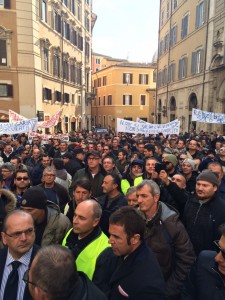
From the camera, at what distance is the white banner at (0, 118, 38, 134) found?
33.4 ft

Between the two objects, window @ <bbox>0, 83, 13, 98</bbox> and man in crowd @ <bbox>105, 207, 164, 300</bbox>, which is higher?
window @ <bbox>0, 83, 13, 98</bbox>

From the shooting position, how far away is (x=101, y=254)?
2.39m

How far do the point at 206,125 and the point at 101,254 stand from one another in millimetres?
21273

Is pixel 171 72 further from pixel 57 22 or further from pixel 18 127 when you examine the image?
pixel 18 127

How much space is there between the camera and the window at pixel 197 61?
76.6 ft

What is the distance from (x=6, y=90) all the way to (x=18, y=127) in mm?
11762

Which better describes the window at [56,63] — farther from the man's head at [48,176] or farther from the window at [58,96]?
the man's head at [48,176]

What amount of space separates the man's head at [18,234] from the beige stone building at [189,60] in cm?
1995

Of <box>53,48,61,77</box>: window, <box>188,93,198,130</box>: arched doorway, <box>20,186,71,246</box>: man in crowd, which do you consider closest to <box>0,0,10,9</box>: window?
<box>53,48,61,77</box>: window

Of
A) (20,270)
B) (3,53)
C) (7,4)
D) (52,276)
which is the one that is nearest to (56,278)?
(52,276)

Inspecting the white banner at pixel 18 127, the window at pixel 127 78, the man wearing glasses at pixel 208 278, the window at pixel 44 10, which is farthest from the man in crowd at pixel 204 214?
the window at pixel 127 78

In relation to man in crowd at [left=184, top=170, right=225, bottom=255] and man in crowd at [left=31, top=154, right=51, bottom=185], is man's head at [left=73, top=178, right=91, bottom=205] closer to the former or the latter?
man in crowd at [left=184, top=170, right=225, bottom=255]

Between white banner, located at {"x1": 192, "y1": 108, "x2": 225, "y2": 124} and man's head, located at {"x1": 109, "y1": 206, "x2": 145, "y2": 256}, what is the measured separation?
417 inches

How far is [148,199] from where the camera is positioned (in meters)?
2.96
